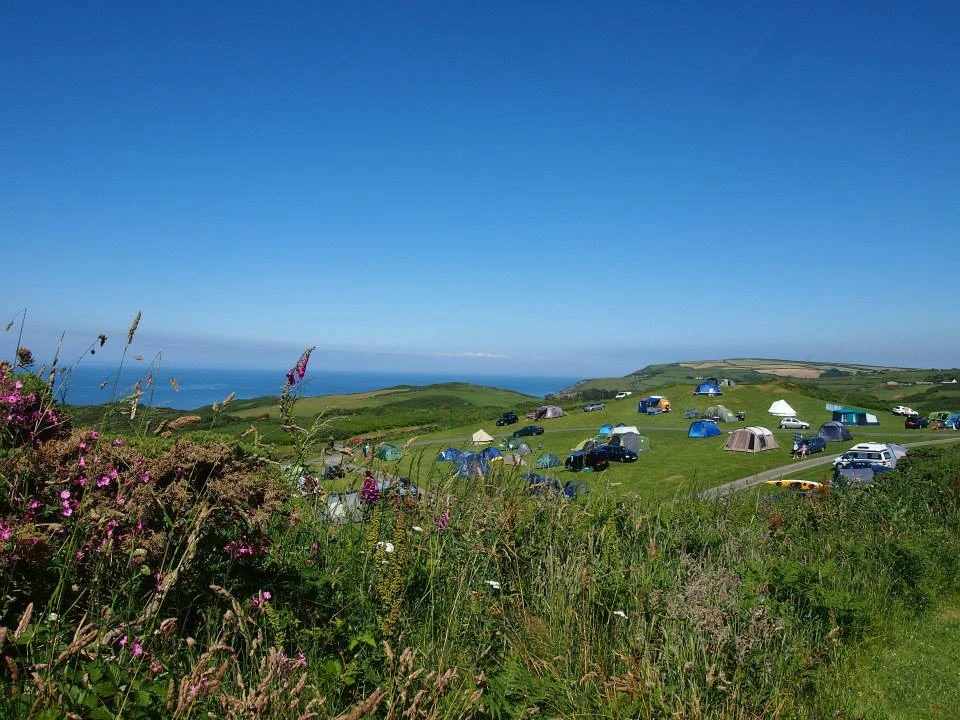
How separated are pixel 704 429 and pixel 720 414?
24.5 ft

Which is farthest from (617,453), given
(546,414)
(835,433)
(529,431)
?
(546,414)

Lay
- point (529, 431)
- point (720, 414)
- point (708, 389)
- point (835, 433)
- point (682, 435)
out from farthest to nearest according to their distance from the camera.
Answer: point (708, 389) → point (529, 431) → point (720, 414) → point (682, 435) → point (835, 433)

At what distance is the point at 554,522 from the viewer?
4.78 meters

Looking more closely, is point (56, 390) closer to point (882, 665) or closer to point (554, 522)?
point (554, 522)

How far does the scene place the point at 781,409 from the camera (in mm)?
59094

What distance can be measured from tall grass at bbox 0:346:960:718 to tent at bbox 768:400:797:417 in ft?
197

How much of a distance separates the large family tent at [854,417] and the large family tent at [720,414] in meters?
9.35

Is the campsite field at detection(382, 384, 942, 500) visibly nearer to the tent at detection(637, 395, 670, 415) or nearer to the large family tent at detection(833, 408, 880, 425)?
the tent at detection(637, 395, 670, 415)

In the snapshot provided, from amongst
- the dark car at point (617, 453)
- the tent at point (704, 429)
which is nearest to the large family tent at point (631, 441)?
the dark car at point (617, 453)

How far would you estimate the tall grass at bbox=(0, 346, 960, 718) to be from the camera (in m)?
2.04

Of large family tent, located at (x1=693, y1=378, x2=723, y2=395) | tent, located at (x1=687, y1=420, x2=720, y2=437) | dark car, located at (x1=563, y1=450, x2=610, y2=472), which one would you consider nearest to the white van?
dark car, located at (x1=563, y1=450, x2=610, y2=472)

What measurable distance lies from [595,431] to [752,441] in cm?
1653

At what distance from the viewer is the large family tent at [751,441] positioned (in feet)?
143

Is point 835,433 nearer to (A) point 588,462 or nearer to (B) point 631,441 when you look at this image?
(B) point 631,441
